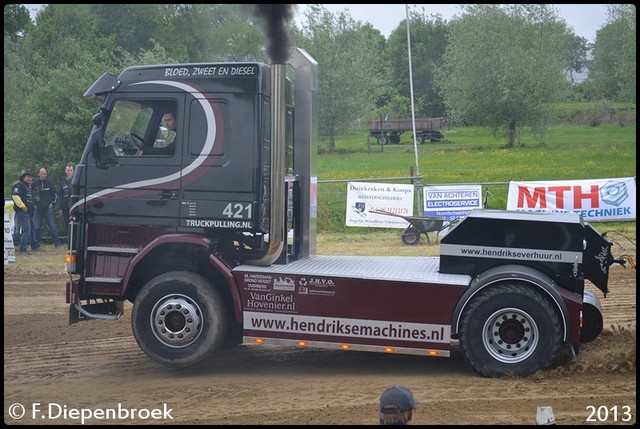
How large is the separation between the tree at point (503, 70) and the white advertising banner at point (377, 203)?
52.6 feet

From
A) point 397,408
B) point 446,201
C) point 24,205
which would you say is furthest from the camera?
point 446,201

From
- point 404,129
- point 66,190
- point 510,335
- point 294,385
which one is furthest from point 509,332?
point 404,129

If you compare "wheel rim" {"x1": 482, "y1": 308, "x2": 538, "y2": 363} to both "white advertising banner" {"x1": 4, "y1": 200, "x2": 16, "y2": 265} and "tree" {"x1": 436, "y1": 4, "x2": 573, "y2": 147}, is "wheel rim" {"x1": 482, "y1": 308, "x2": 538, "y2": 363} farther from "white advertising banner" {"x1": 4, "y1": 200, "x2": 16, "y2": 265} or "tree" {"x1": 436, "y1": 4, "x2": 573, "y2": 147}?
"tree" {"x1": 436, "y1": 4, "x2": 573, "y2": 147}

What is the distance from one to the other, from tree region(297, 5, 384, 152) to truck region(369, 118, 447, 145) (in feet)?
23.7

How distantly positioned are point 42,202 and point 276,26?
11.9 m

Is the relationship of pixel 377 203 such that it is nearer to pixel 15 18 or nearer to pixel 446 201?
pixel 446 201

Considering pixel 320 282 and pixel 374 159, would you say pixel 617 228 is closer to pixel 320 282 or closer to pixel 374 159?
pixel 320 282

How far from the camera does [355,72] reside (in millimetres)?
36688

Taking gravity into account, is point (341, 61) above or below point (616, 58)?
below

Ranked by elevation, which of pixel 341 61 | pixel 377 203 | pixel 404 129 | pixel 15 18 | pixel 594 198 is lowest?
pixel 377 203

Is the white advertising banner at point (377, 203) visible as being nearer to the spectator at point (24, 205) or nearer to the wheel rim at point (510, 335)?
the spectator at point (24, 205)

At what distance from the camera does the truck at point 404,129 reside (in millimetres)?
45312

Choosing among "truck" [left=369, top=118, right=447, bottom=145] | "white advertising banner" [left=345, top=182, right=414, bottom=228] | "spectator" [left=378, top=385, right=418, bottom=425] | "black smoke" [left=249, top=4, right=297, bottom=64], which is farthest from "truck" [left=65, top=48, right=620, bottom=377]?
"truck" [left=369, top=118, right=447, bottom=145]

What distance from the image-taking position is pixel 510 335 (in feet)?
26.7
